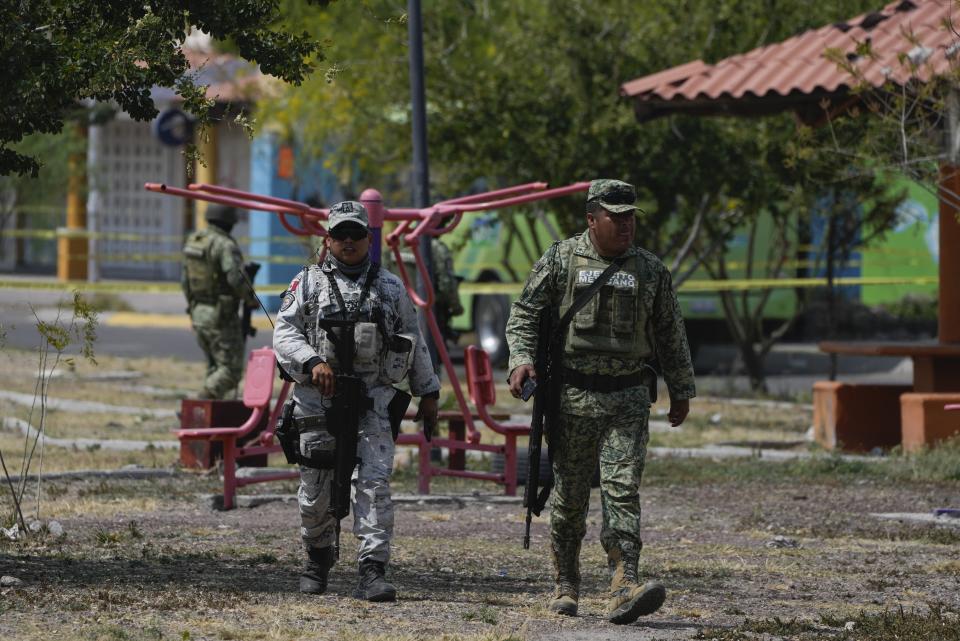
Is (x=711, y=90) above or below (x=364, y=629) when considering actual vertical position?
above

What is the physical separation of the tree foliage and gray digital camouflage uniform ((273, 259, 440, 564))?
35.2 inches

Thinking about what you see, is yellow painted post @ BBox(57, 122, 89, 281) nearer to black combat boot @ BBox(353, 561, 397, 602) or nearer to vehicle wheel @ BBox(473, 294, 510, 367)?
vehicle wheel @ BBox(473, 294, 510, 367)

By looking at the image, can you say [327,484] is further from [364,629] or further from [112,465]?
Answer: [112,465]

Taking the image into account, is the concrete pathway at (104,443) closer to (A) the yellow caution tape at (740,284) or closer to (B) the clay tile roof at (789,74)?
(B) the clay tile roof at (789,74)

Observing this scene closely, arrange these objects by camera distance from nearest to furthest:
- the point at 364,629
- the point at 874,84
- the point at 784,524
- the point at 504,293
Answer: the point at 364,629, the point at 784,524, the point at 874,84, the point at 504,293

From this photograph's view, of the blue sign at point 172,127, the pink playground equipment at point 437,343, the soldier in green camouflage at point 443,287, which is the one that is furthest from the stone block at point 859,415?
the blue sign at point 172,127

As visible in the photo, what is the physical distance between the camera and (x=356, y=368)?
721 centimetres

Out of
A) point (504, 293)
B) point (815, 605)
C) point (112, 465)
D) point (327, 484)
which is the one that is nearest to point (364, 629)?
point (327, 484)

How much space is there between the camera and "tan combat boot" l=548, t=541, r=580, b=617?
22.9 feet

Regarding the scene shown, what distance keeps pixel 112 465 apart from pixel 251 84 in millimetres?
16396

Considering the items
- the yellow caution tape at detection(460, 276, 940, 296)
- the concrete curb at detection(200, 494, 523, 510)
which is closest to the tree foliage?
the concrete curb at detection(200, 494, 523, 510)

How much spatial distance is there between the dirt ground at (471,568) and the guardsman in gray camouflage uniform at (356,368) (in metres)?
0.24

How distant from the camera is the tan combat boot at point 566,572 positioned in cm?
699

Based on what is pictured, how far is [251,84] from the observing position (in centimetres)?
2788
